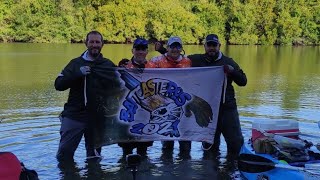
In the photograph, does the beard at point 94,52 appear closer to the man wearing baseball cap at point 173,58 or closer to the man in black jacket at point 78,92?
the man in black jacket at point 78,92

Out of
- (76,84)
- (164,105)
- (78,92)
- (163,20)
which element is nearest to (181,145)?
(164,105)

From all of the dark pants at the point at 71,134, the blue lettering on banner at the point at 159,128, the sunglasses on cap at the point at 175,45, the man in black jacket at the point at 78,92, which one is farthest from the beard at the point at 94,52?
the blue lettering on banner at the point at 159,128

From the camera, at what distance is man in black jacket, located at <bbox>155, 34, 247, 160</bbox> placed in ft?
24.0

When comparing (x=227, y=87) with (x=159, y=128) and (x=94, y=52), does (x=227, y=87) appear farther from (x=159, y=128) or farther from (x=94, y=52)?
(x=94, y=52)

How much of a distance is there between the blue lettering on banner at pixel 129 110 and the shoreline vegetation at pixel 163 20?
57.8 metres

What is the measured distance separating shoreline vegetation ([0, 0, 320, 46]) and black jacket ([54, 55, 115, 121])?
57.9 metres

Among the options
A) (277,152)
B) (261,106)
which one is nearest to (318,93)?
(261,106)

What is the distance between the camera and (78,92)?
687 cm

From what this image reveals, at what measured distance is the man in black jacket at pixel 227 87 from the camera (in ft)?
24.0

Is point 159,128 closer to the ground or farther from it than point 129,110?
closer to the ground

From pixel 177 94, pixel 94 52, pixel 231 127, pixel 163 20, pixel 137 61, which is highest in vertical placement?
pixel 163 20

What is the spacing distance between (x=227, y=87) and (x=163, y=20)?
6495 centimetres

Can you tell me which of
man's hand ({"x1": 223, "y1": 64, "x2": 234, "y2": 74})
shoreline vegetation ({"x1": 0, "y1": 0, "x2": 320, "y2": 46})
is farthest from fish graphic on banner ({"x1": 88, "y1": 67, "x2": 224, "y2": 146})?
shoreline vegetation ({"x1": 0, "y1": 0, "x2": 320, "y2": 46})

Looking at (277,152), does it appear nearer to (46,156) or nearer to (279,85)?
(46,156)
